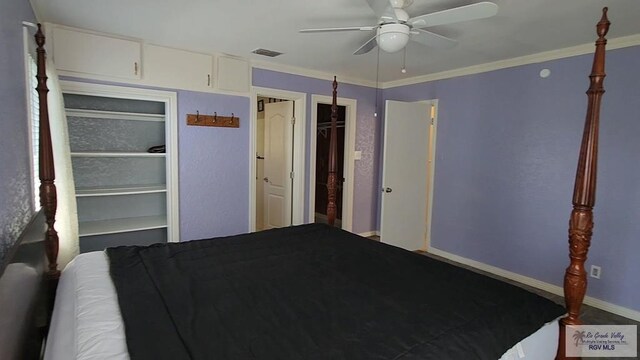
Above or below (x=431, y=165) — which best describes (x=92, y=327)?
below

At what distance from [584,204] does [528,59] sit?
2335 millimetres


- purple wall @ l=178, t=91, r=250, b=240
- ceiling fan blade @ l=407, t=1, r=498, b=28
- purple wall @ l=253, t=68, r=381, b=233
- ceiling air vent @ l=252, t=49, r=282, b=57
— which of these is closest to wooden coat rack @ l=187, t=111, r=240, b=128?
purple wall @ l=178, t=91, r=250, b=240

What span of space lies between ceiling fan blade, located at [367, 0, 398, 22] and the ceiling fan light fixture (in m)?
0.05

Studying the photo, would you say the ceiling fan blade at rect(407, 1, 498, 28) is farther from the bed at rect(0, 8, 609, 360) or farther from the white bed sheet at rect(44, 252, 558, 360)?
the white bed sheet at rect(44, 252, 558, 360)

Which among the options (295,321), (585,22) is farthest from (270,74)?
(295,321)

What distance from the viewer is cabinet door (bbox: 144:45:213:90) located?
3.16 meters

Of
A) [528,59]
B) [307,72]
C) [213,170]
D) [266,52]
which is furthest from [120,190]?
[528,59]

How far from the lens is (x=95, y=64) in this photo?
9.54 ft

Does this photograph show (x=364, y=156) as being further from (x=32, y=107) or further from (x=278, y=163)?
(x=32, y=107)

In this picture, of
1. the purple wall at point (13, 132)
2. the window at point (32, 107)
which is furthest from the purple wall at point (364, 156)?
the purple wall at point (13, 132)

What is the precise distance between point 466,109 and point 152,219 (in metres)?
3.61

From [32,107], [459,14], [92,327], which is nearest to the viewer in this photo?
[92,327]

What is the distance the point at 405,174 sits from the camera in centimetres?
419

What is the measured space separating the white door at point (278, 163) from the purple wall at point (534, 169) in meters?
1.73
